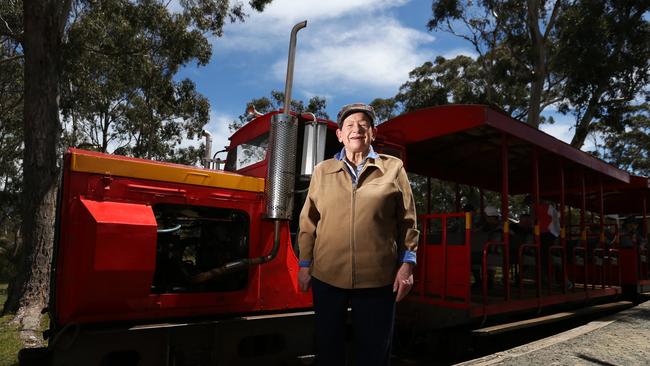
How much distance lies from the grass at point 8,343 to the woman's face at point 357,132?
15.7ft

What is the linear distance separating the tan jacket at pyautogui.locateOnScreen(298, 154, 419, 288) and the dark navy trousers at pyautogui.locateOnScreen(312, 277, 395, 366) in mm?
58

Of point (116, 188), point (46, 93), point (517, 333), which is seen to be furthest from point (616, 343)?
point (46, 93)

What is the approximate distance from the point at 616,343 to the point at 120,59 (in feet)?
48.6

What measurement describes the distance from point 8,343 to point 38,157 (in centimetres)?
323

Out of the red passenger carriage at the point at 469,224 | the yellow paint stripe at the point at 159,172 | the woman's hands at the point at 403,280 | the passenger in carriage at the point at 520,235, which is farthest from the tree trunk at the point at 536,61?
the woman's hands at the point at 403,280

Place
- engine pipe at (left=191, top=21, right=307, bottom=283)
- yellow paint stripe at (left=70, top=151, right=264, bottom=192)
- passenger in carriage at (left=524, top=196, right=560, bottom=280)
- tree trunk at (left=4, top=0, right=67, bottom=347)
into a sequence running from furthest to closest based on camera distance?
tree trunk at (left=4, top=0, right=67, bottom=347)
passenger in carriage at (left=524, top=196, right=560, bottom=280)
engine pipe at (left=191, top=21, right=307, bottom=283)
yellow paint stripe at (left=70, top=151, right=264, bottom=192)

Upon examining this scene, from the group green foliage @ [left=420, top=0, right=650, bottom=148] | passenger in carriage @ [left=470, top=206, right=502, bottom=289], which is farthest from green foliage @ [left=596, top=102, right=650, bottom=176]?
passenger in carriage @ [left=470, top=206, right=502, bottom=289]

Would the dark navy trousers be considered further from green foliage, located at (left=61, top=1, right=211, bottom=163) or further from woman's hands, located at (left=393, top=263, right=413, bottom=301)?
green foliage, located at (left=61, top=1, right=211, bottom=163)

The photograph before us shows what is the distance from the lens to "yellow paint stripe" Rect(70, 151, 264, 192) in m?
3.69

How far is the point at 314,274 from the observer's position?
250cm

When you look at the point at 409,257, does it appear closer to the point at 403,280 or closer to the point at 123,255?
the point at 403,280

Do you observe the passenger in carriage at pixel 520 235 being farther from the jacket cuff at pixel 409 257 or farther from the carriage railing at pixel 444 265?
the jacket cuff at pixel 409 257

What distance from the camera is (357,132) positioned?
2.48 meters

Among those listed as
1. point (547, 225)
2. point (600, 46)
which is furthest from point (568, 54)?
point (547, 225)
